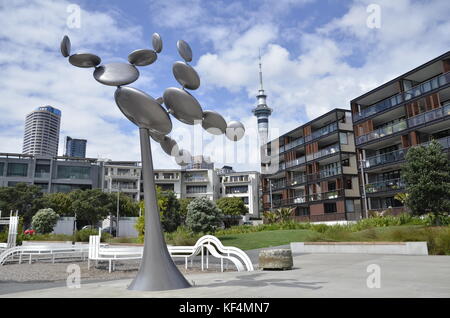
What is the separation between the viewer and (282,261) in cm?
1048

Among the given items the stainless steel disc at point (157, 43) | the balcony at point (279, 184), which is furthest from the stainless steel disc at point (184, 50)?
the balcony at point (279, 184)

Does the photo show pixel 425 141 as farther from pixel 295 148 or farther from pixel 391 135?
pixel 295 148

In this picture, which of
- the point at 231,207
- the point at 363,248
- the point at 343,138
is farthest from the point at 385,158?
the point at 231,207

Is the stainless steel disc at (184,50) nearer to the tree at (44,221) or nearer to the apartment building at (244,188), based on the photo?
the tree at (44,221)

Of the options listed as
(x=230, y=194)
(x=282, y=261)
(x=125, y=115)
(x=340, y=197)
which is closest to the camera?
(x=125, y=115)

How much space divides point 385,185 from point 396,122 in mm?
6694

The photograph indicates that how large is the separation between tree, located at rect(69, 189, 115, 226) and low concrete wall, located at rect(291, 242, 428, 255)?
42488mm

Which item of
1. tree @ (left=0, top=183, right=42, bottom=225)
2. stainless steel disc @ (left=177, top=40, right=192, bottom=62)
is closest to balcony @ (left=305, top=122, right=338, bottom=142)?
stainless steel disc @ (left=177, top=40, right=192, bottom=62)

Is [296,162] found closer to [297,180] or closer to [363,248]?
[297,180]

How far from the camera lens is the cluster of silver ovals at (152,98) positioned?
21.7 ft

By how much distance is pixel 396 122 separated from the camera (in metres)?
35.6

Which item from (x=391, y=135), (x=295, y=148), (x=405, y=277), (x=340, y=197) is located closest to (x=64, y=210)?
(x=295, y=148)

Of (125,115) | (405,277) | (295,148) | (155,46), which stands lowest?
(405,277)
